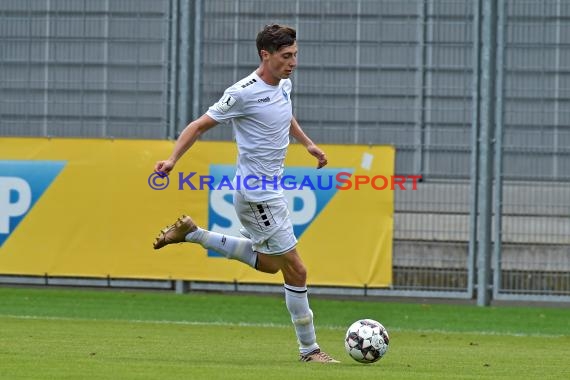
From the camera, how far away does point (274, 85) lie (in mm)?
8812

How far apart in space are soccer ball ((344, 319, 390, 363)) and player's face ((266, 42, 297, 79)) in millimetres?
1635

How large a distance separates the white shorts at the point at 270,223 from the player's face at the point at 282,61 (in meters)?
0.81

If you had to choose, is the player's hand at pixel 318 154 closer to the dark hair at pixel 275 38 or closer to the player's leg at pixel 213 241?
the player's leg at pixel 213 241

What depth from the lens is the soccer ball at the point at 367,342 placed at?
27.6 ft

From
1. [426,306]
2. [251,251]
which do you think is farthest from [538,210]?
[251,251]

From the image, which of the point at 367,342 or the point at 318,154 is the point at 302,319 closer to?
the point at 367,342

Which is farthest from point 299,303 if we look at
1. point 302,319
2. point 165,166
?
point 165,166

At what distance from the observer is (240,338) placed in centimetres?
1090

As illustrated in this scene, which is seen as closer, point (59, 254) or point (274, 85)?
point (274, 85)

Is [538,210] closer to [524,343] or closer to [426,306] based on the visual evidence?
[426,306]

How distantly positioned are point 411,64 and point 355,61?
0.64m

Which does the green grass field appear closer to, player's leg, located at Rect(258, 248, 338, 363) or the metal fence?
player's leg, located at Rect(258, 248, 338, 363)

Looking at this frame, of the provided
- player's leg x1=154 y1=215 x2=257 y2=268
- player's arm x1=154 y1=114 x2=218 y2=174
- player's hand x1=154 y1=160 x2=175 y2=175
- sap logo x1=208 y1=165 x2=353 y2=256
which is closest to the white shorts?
player's leg x1=154 y1=215 x2=257 y2=268

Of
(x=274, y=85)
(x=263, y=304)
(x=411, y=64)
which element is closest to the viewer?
(x=274, y=85)
